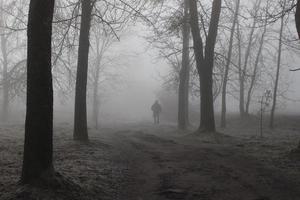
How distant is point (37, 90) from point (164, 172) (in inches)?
158

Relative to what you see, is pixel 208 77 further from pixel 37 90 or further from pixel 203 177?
pixel 37 90

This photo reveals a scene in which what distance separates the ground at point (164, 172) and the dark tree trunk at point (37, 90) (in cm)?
54

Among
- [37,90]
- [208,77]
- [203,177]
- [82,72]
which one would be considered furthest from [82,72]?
[37,90]

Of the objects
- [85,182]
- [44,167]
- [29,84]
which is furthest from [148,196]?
[29,84]

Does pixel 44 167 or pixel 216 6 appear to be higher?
pixel 216 6

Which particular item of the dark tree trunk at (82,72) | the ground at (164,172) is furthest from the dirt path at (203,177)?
the dark tree trunk at (82,72)

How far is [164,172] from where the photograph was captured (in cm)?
1003

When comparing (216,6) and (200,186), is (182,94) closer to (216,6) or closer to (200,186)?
(216,6)

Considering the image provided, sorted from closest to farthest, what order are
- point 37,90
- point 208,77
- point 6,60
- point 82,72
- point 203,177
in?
1. point 37,90
2. point 203,177
3. point 82,72
4. point 208,77
5. point 6,60

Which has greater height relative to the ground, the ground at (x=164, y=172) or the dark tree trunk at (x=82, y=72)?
the dark tree trunk at (x=82, y=72)

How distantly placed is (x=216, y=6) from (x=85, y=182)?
13843 mm

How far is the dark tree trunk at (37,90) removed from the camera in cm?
750

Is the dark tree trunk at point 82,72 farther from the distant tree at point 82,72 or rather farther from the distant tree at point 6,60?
the distant tree at point 6,60

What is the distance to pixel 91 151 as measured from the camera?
44.1 feet
